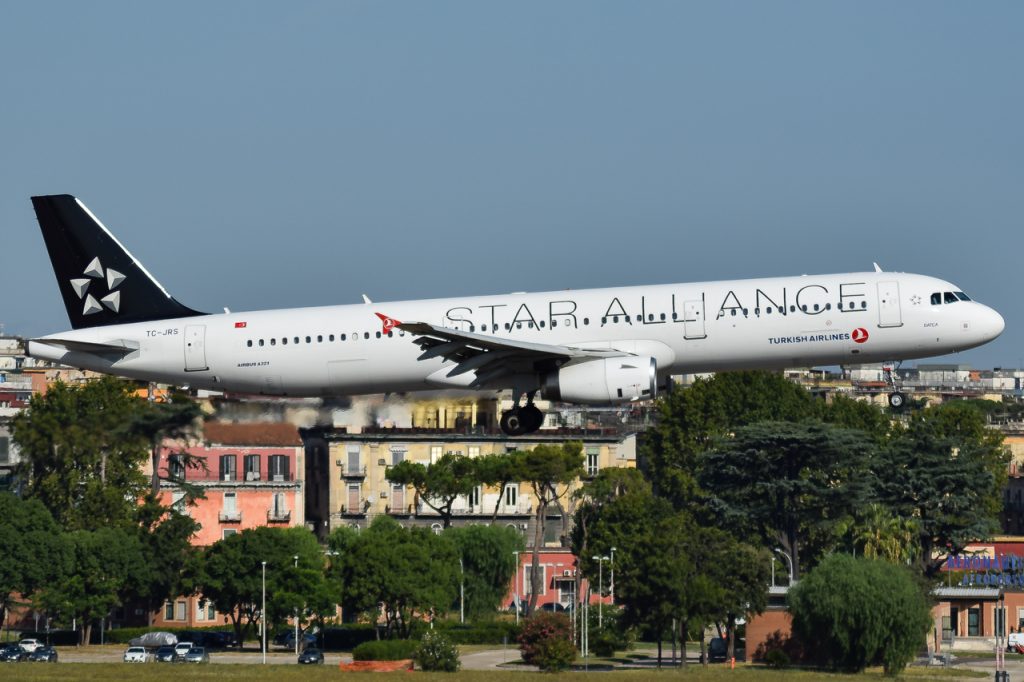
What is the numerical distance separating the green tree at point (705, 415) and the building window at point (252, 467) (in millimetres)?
67078

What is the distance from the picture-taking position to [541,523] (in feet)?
478

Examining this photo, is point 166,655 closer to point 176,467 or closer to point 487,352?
point 176,467

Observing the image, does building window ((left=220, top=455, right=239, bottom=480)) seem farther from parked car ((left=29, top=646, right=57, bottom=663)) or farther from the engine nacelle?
the engine nacelle

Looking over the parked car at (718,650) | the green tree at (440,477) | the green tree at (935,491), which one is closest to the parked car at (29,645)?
the green tree at (440,477)

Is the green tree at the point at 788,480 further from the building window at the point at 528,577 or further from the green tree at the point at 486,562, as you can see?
the green tree at the point at 486,562

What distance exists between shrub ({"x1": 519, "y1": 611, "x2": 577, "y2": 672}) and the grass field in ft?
5.71

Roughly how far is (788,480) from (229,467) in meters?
55.8

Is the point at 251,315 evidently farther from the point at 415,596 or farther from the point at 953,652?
the point at 953,652

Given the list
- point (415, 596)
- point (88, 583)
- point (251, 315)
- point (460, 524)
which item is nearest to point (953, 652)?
point (415, 596)

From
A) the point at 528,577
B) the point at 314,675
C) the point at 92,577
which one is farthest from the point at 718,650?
the point at 92,577

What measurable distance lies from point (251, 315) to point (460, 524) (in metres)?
79.7

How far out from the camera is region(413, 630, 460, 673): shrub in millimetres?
99125

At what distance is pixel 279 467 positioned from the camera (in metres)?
114

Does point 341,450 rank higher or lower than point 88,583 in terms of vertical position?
higher
